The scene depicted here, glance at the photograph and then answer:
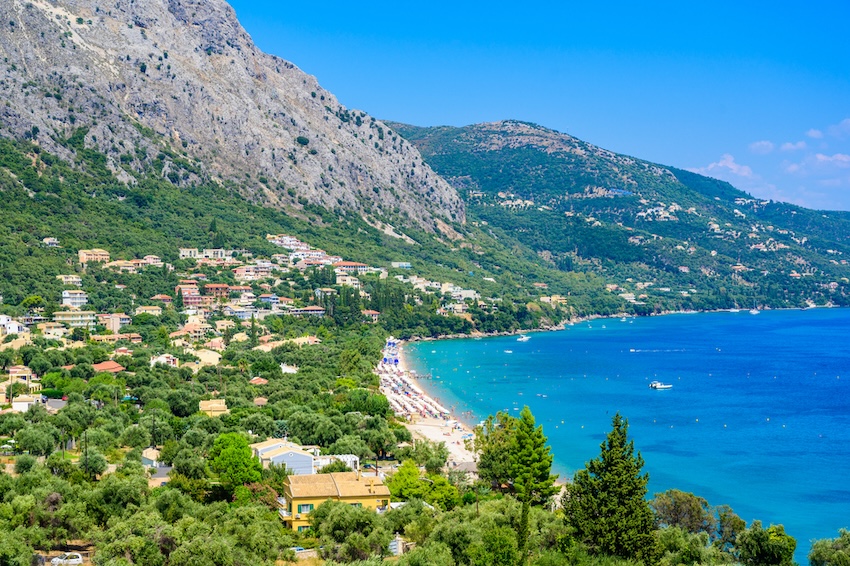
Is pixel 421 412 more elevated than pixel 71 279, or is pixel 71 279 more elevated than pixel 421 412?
pixel 71 279

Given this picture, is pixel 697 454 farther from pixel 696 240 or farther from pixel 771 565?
pixel 696 240

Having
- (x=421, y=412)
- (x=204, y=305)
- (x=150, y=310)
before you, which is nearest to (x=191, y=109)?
(x=204, y=305)

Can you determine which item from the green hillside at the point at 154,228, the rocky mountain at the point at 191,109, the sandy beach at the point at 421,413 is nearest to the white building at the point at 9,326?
the green hillside at the point at 154,228

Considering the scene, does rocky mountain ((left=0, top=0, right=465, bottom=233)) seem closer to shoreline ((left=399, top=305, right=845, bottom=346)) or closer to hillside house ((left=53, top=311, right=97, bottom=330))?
shoreline ((left=399, top=305, right=845, bottom=346))

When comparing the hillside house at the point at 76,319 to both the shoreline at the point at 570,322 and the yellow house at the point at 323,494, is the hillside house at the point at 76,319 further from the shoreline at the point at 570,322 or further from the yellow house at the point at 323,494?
the yellow house at the point at 323,494

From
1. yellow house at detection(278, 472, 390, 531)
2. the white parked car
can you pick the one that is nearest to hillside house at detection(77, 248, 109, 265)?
yellow house at detection(278, 472, 390, 531)

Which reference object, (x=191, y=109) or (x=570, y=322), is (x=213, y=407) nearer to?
(x=191, y=109)
